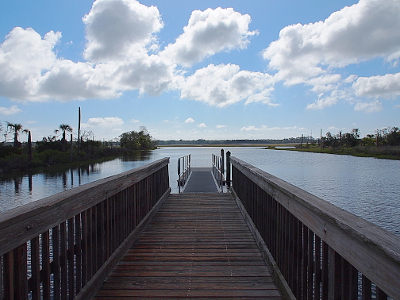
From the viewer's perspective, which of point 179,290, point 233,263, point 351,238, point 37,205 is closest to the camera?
point 351,238

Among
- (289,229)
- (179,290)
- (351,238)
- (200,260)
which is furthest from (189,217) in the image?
(351,238)

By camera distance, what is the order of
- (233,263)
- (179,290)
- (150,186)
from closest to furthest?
1. (179,290)
2. (233,263)
3. (150,186)

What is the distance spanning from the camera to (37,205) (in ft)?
6.37

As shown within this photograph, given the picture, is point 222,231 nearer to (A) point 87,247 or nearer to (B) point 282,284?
(B) point 282,284

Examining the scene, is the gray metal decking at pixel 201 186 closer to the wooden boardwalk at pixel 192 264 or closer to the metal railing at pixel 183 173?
the metal railing at pixel 183 173

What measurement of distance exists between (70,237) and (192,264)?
61.1 inches

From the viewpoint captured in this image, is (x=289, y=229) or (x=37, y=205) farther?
(x=289, y=229)

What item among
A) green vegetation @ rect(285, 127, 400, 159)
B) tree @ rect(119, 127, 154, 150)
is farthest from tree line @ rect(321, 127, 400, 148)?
tree @ rect(119, 127, 154, 150)

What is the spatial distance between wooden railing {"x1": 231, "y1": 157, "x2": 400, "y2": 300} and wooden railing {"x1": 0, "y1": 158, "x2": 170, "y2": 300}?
1.69 meters

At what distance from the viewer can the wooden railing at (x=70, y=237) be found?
170cm

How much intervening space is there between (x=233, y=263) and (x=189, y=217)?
7.25 ft

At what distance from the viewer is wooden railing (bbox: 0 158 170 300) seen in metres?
1.70

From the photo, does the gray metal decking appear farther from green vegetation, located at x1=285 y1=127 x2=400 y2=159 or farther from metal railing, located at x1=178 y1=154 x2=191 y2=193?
green vegetation, located at x1=285 y1=127 x2=400 y2=159

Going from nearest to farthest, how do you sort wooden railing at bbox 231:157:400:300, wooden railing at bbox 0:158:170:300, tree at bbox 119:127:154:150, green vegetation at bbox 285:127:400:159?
wooden railing at bbox 231:157:400:300
wooden railing at bbox 0:158:170:300
green vegetation at bbox 285:127:400:159
tree at bbox 119:127:154:150
